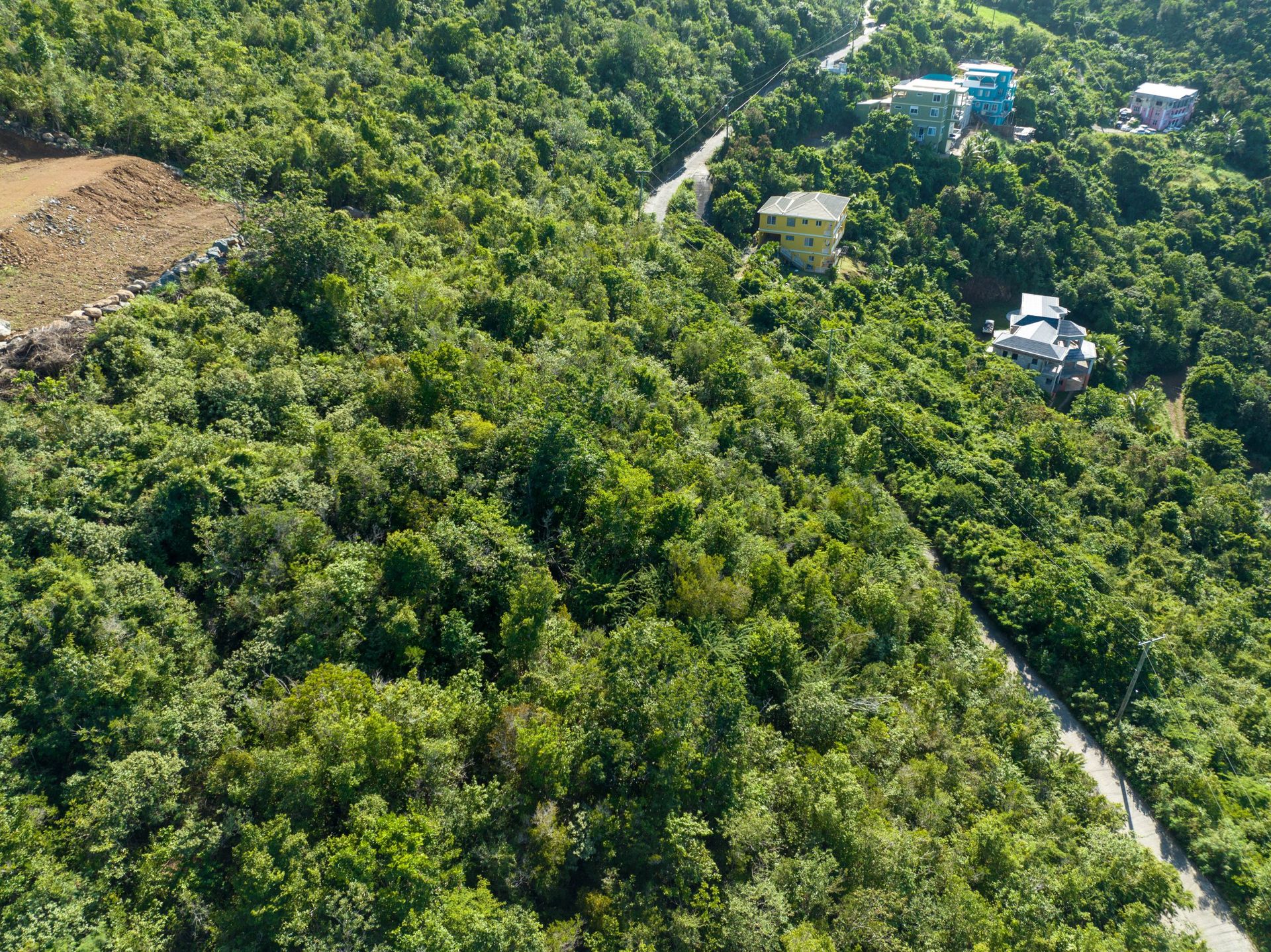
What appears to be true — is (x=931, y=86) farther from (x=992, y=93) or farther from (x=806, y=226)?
(x=806, y=226)

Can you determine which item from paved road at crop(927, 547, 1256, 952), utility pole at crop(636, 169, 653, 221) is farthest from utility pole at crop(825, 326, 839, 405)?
utility pole at crop(636, 169, 653, 221)

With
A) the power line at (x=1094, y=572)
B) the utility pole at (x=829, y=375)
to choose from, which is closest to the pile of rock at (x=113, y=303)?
the utility pole at (x=829, y=375)

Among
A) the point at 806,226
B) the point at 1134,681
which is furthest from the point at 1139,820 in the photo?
the point at 806,226

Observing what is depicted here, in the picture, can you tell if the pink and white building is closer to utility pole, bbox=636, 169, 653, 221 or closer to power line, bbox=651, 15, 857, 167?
power line, bbox=651, 15, 857, 167

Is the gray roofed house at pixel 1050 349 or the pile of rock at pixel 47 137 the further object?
the gray roofed house at pixel 1050 349

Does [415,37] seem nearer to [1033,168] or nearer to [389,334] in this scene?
[389,334]

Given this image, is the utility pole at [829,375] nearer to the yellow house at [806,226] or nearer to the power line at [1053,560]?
the power line at [1053,560]

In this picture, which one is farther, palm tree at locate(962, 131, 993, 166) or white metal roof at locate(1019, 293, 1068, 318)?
palm tree at locate(962, 131, 993, 166)
